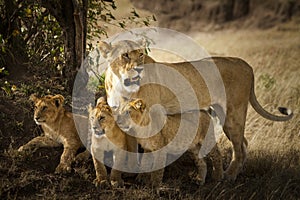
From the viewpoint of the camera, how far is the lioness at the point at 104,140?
214 inches

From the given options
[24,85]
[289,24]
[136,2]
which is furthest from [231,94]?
[136,2]

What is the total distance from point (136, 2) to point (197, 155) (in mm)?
18852

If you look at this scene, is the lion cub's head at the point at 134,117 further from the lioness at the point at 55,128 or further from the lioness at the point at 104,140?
the lioness at the point at 55,128

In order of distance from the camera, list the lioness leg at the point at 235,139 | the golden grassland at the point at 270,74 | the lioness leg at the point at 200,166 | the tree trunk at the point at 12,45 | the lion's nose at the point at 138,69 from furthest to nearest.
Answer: the golden grassland at the point at 270,74
the tree trunk at the point at 12,45
the lioness leg at the point at 235,139
the lioness leg at the point at 200,166
the lion's nose at the point at 138,69

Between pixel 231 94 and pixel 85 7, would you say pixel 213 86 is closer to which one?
pixel 231 94

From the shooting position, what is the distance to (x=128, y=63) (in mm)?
5562

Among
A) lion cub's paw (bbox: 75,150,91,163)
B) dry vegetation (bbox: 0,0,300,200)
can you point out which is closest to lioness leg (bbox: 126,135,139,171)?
dry vegetation (bbox: 0,0,300,200)

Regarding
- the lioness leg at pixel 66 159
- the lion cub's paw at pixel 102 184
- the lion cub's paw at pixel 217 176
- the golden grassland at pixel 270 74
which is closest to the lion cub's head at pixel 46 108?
the lioness leg at pixel 66 159

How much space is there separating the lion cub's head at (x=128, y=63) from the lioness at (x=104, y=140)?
29 centimetres

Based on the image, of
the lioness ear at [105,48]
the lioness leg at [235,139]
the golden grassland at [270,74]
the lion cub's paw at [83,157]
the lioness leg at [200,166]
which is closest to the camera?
the lioness ear at [105,48]

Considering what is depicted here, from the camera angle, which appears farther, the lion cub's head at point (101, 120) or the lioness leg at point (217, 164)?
the lioness leg at point (217, 164)

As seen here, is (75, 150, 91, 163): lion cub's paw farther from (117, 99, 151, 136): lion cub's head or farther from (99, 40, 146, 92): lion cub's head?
(99, 40, 146, 92): lion cub's head

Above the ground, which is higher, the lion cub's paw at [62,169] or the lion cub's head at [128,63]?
the lion cub's head at [128,63]

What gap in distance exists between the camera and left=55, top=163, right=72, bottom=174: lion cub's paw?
5.72 meters
